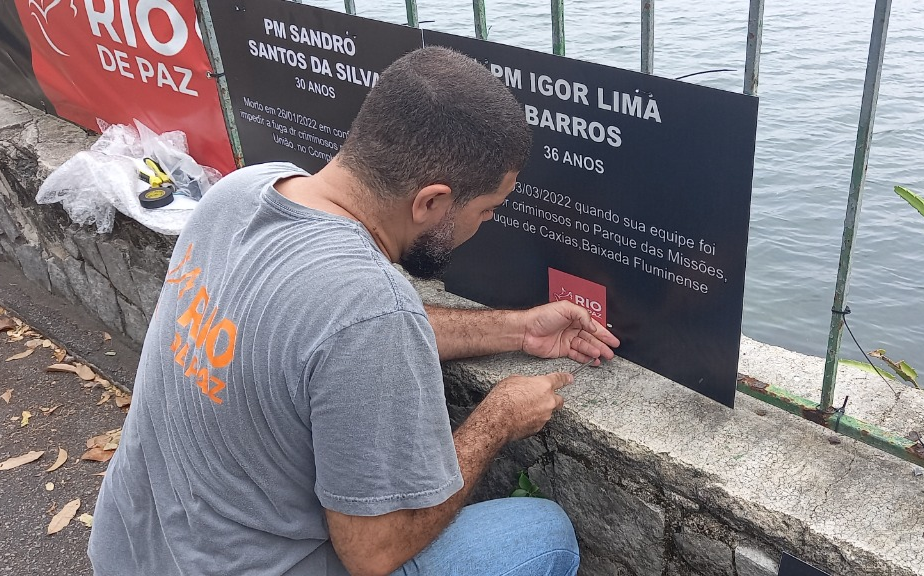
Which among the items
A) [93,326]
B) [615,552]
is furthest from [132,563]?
[93,326]

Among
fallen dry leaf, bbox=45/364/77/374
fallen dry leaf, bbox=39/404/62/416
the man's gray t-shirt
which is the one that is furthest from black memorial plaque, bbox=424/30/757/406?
fallen dry leaf, bbox=45/364/77/374

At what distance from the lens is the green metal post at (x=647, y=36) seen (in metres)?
1.87

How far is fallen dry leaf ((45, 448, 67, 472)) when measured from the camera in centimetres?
361

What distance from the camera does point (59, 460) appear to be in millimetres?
3650

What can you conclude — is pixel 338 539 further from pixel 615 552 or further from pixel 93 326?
pixel 93 326

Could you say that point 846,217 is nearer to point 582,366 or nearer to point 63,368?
point 582,366

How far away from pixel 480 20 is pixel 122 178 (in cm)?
200

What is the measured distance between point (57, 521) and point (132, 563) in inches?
63.2

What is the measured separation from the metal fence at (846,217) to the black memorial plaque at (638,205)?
11cm

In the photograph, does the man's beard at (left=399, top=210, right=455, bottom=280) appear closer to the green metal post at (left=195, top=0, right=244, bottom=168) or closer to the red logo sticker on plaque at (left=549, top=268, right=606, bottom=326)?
the red logo sticker on plaque at (left=549, top=268, right=606, bottom=326)

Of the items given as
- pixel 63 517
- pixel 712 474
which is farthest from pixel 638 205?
pixel 63 517

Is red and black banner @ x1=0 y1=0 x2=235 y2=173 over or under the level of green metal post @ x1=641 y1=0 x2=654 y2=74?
under

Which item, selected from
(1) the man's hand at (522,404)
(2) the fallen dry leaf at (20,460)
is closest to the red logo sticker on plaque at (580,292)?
(1) the man's hand at (522,404)

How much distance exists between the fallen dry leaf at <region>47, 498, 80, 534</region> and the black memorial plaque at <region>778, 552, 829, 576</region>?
2668 millimetres
